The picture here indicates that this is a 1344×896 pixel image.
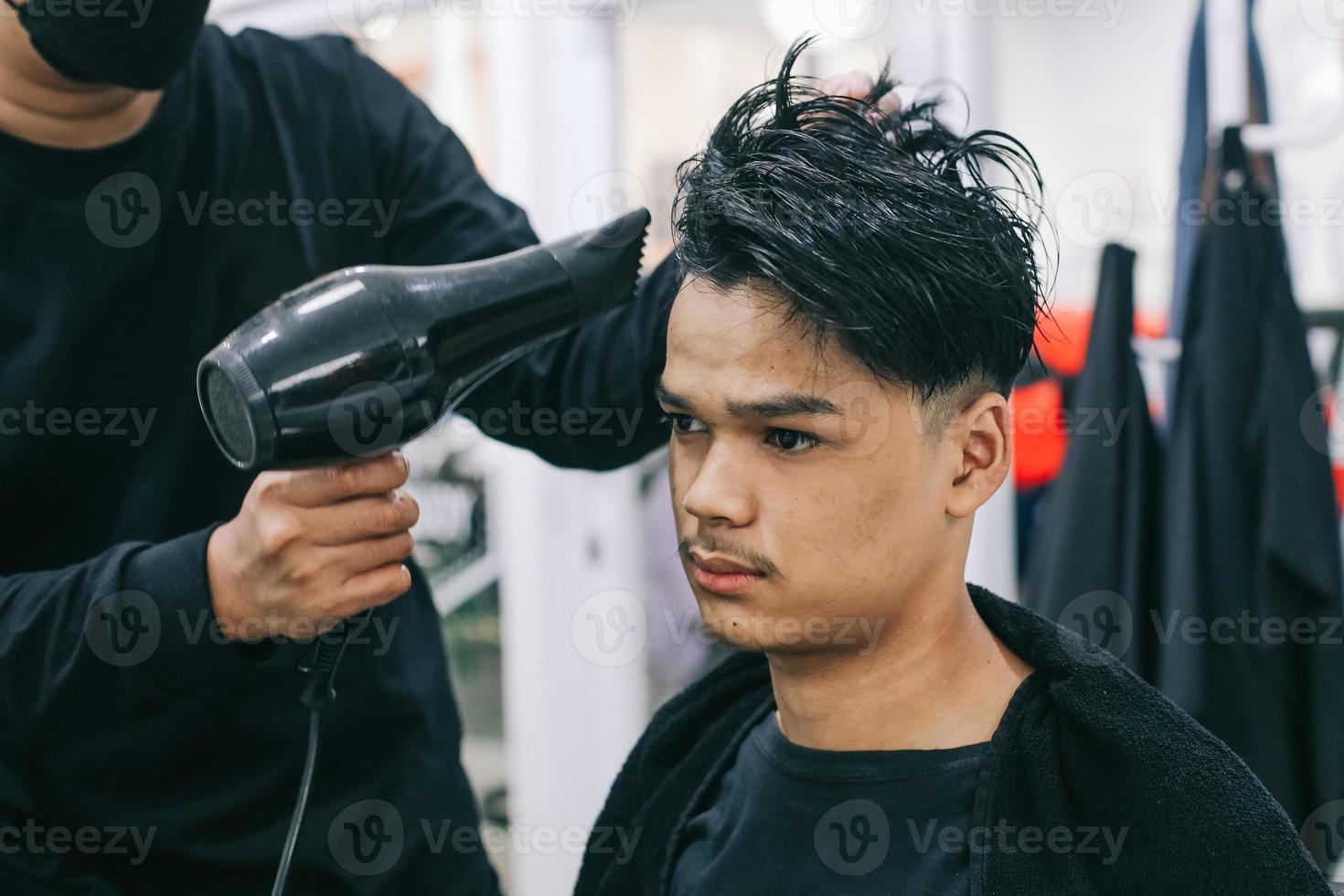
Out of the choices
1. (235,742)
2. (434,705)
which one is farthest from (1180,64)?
(235,742)

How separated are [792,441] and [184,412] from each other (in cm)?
69

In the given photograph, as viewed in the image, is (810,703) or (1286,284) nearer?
(810,703)

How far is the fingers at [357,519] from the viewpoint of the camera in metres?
0.99

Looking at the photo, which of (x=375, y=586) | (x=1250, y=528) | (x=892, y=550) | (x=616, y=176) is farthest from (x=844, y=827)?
(x=616, y=176)

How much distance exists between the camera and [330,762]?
1325 millimetres

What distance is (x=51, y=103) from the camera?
121 centimetres

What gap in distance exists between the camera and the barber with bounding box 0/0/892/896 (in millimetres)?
1125

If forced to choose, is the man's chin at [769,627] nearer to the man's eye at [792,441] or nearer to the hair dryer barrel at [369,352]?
the man's eye at [792,441]

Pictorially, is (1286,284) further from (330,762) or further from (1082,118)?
(330,762)

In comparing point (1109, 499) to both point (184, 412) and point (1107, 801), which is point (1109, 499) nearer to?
point (1107, 801)

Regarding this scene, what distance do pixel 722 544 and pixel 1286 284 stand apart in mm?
1174

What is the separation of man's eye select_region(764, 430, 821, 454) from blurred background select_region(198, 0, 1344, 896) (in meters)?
1.37

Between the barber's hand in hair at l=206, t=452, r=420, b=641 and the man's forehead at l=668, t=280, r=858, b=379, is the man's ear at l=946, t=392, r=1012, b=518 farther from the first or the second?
the barber's hand in hair at l=206, t=452, r=420, b=641

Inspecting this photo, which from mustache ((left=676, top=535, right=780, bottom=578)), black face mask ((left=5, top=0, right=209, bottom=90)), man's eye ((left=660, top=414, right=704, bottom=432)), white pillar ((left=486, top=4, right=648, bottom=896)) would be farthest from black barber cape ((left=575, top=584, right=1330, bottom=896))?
white pillar ((left=486, top=4, right=648, bottom=896))
